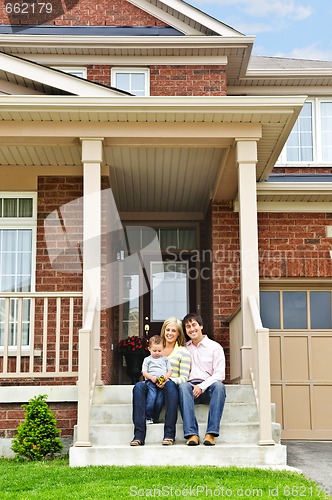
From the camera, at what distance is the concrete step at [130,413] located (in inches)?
297

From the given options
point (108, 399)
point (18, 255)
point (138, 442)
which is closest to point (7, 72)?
point (18, 255)

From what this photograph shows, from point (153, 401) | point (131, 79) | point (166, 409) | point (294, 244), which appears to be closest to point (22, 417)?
point (153, 401)

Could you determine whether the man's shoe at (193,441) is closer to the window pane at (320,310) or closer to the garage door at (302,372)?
the garage door at (302,372)

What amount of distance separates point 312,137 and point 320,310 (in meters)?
3.49

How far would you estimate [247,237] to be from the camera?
8.41 metres

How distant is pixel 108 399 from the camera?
790cm

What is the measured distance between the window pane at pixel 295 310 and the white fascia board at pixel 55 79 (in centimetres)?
396

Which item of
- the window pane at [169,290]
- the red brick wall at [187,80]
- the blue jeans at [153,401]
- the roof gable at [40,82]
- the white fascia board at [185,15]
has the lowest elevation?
the blue jeans at [153,401]

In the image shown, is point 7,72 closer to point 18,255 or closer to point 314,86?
point 18,255

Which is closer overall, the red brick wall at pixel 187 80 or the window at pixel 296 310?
the window at pixel 296 310

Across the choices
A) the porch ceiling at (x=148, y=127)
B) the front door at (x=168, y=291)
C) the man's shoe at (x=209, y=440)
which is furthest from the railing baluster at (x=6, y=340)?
the front door at (x=168, y=291)

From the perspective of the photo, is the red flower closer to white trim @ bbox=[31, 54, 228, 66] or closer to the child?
the child

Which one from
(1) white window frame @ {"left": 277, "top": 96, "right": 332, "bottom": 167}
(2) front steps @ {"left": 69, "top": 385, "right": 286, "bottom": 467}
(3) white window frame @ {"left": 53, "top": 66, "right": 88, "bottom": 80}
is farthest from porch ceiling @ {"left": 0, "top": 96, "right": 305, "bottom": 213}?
(2) front steps @ {"left": 69, "top": 385, "right": 286, "bottom": 467}

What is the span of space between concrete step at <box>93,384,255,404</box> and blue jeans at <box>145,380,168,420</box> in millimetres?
596
